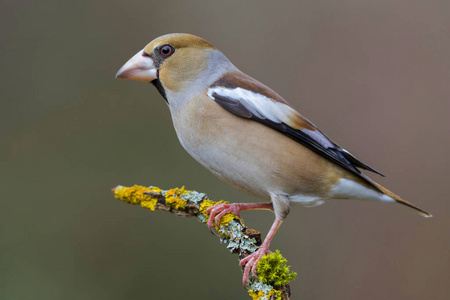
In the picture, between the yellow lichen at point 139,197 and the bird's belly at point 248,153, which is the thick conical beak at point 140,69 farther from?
the yellow lichen at point 139,197

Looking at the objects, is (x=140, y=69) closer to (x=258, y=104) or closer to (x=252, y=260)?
(x=258, y=104)

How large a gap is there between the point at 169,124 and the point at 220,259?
3.53 feet

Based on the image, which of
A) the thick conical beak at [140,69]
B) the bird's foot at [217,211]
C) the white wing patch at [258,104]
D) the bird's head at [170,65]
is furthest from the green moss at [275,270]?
the thick conical beak at [140,69]

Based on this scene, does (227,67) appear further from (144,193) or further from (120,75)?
(144,193)

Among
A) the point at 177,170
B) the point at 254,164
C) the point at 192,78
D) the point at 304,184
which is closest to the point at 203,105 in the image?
the point at 192,78

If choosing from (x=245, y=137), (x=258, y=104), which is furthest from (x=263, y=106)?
(x=245, y=137)

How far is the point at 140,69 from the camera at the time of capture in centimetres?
245

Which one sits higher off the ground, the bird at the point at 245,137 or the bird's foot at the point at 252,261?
the bird at the point at 245,137

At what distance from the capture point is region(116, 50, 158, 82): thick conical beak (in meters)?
2.43

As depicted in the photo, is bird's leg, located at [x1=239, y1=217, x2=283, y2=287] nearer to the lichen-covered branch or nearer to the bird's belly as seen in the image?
the lichen-covered branch

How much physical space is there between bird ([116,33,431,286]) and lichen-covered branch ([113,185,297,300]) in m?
0.05

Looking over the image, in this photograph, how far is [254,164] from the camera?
228 cm

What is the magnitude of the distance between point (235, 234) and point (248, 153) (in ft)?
1.16

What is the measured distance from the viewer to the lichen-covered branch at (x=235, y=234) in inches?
79.2
